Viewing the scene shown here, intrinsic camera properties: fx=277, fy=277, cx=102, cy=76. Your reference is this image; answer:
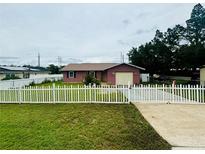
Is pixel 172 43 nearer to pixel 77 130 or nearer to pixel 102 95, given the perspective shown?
→ pixel 102 95

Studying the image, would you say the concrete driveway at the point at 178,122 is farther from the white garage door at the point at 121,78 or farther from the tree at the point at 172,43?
the tree at the point at 172,43

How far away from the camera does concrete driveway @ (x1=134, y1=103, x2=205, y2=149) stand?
6.28 metres

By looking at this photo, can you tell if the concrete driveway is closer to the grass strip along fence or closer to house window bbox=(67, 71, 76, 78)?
the grass strip along fence

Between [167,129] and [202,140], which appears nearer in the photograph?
[202,140]

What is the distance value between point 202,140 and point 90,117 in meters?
4.13

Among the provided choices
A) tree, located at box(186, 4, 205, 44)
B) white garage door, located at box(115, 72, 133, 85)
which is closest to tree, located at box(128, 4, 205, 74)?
tree, located at box(186, 4, 205, 44)

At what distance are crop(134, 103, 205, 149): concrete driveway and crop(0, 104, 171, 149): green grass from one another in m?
0.29

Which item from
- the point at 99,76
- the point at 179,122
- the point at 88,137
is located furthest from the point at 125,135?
the point at 99,76

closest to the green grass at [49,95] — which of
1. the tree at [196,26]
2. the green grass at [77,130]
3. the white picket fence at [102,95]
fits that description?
the white picket fence at [102,95]

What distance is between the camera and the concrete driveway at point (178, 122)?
6.28 metres

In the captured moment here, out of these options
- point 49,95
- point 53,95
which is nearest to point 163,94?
point 53,95

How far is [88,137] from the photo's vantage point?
265 inches
